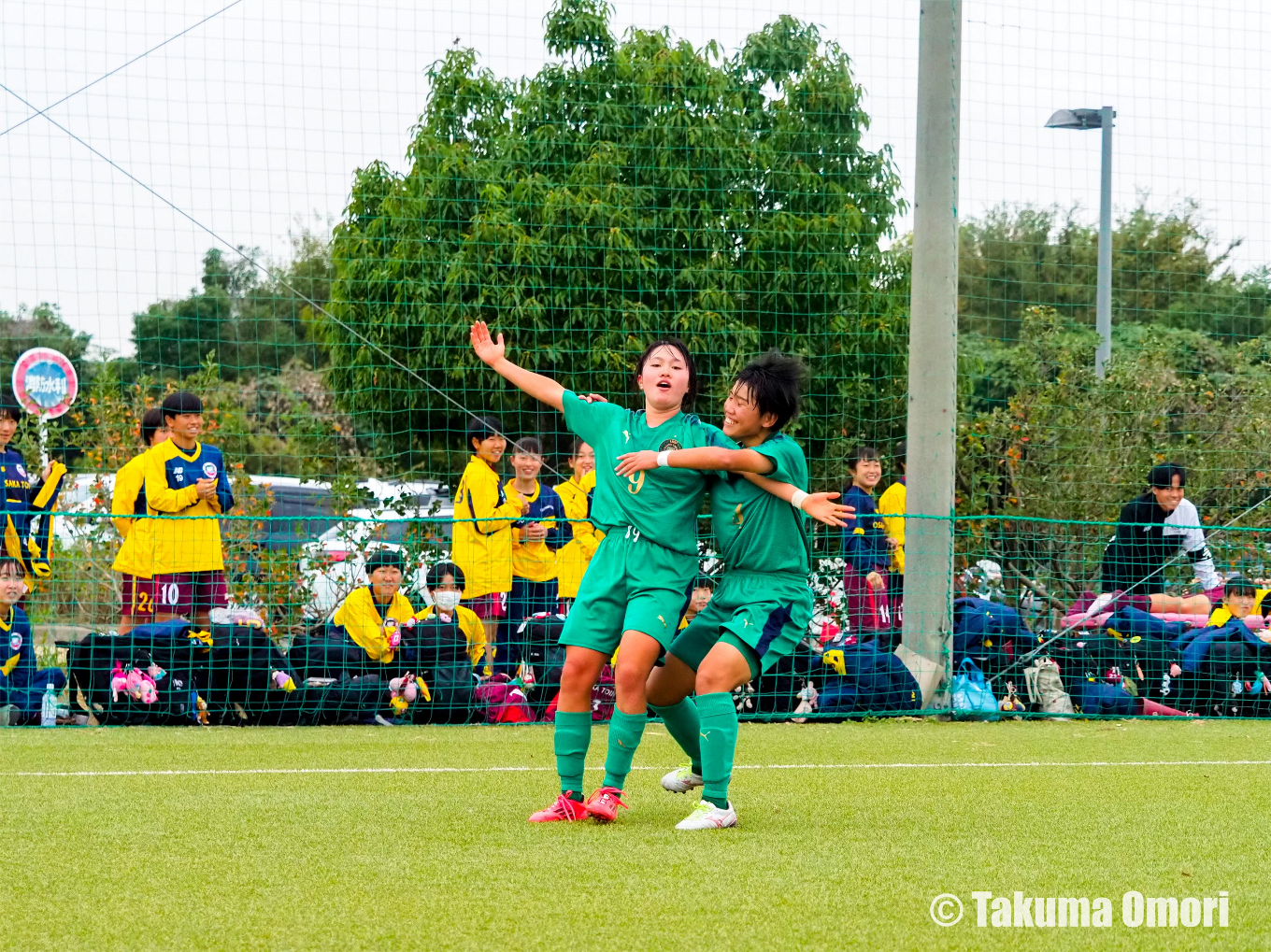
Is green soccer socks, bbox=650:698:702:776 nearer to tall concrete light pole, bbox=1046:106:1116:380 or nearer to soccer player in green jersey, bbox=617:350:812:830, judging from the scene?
soccer player in green jersey, bbox=617:350:812:830

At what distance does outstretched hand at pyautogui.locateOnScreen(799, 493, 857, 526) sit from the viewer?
4.23 metres

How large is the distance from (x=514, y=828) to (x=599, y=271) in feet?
22.9

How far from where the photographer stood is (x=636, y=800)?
16.2 feet

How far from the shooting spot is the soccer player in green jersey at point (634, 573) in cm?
441

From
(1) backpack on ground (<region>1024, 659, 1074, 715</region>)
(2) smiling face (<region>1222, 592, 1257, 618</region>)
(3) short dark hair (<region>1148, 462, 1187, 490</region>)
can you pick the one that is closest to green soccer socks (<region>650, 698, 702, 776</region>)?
(1) backpack on ground (<region>1024, 659, 1074, 715</region>)

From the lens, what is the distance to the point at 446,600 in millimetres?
8367

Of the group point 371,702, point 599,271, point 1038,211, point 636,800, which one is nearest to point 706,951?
point 636,800

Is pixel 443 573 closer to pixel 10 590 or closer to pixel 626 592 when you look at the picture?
pixel 10 590

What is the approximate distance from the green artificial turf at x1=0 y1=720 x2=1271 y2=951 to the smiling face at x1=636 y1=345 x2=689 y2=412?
4.26ft

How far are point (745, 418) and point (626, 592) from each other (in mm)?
658

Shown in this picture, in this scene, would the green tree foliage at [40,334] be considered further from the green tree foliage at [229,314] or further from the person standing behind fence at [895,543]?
the person standing behind fence at [895,543]

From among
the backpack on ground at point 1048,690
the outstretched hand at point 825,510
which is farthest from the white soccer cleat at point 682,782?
the backpack on ground at point 1048,690

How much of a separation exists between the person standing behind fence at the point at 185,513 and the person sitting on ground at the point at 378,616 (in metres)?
0.82

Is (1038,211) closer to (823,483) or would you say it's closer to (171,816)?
(823,483)
